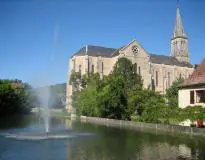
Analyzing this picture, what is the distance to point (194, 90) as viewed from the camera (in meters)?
34.3

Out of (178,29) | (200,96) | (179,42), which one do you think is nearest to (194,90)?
(200,96)

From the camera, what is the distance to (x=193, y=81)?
34.9 meters

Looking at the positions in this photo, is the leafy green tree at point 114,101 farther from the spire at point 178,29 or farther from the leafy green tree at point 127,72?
the spire at point 178,29

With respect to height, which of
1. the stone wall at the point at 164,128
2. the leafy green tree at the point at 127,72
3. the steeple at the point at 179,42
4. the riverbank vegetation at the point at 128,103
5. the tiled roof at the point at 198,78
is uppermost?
the steeple at the point at 179,42

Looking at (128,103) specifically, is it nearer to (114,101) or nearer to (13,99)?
(114,101)

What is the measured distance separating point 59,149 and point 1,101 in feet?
175

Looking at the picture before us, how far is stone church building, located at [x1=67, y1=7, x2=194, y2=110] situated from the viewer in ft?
301

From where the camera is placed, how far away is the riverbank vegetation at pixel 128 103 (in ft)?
115

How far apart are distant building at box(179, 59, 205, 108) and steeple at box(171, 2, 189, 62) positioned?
8493cm

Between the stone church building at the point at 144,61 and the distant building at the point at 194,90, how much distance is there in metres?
44.3

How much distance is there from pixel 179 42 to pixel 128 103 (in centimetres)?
7653

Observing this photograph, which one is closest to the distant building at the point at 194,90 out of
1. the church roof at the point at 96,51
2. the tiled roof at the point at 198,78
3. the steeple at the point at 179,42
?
the tiled roof at the point at 198,78

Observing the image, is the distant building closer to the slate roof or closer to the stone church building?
the stone church building

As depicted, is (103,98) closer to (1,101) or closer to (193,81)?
(193,81)
